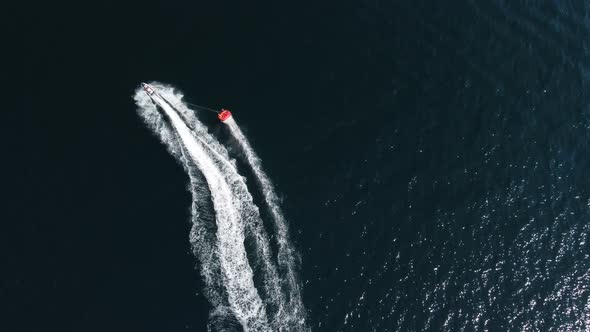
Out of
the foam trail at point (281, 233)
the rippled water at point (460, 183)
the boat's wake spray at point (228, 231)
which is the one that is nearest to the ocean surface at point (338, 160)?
the rippled water at point (460, 183)

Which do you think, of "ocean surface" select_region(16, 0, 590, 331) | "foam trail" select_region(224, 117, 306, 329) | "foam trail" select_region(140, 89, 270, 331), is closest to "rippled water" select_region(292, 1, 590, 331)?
"ocean surface" select_region(16, 0, 590, 331)

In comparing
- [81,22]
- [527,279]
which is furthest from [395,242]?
[81,22]

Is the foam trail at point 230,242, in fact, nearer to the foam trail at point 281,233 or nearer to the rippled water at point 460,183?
the foam trail at point 281,233

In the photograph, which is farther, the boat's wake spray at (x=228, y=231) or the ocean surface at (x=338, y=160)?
the ocean surface at (x=338, y=160)

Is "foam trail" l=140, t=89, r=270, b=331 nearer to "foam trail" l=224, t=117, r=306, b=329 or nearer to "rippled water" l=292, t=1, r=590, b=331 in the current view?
"foam trail" l=224, t=117, r=306, b=329

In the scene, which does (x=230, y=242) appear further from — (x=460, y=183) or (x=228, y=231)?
(x=460, y=183)
